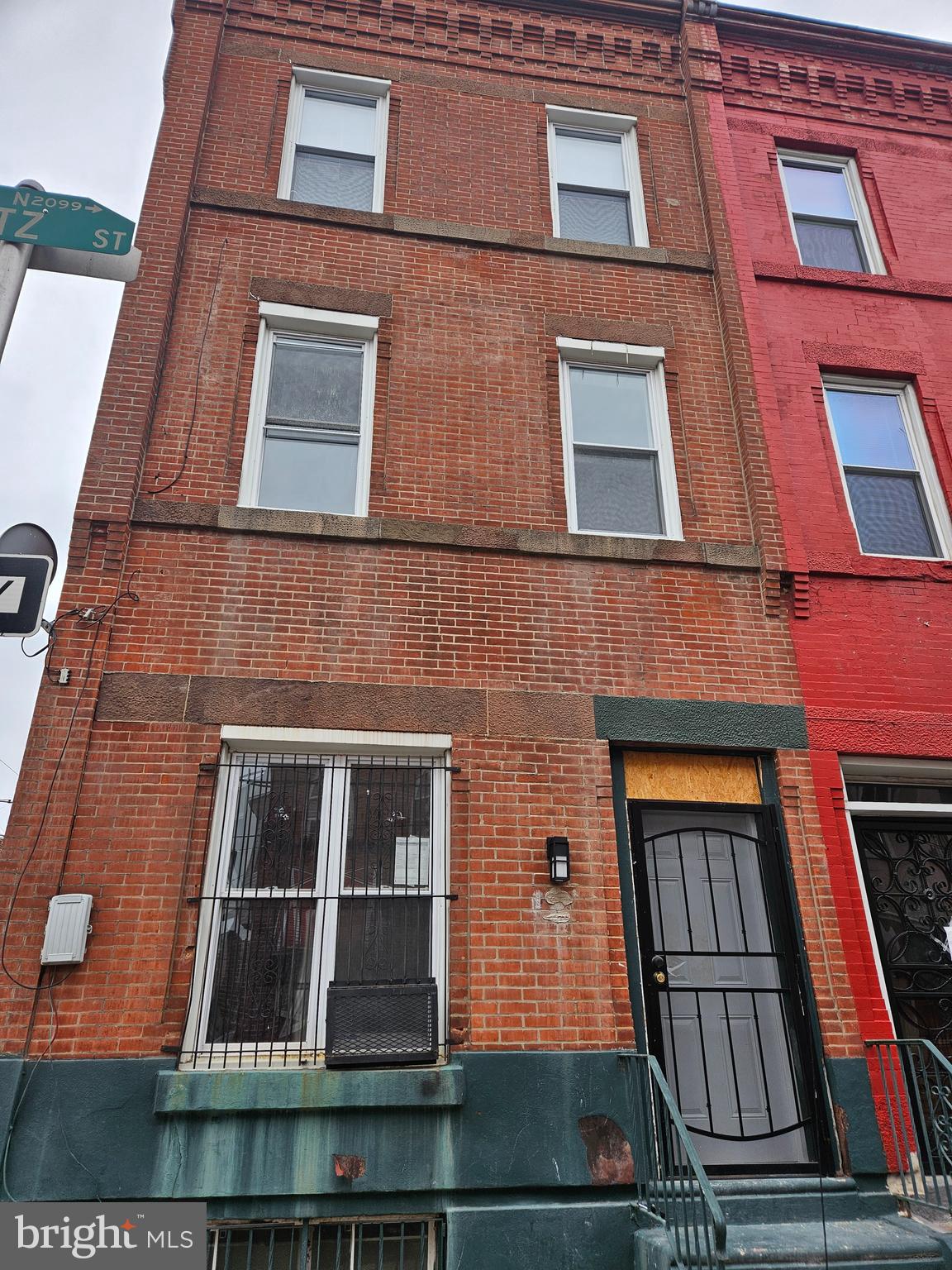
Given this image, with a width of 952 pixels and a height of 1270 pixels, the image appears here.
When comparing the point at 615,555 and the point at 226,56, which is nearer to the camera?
the point at 615,555

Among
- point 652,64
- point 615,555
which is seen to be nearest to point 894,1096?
point 615,555

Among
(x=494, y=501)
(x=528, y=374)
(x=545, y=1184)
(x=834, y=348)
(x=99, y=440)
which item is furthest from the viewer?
(x=834, y=348)

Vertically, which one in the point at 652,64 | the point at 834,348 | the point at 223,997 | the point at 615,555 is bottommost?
the point at 223,997

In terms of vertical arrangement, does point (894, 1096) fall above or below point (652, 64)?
below

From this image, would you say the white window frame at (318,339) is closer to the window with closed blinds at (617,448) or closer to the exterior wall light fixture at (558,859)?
the window with closed blinds at (617,448)

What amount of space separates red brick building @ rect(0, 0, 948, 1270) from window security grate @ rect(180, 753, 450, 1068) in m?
0.02

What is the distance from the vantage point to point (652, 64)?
945 cm

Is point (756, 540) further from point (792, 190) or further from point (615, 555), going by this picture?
point (792, 190)

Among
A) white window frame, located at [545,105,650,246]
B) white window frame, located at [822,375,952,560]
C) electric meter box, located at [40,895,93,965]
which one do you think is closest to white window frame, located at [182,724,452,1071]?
electric meter box, located at [40,895,93,965]

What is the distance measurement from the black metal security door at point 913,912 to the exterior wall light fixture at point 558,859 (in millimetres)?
2386

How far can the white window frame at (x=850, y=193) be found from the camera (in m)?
8.99

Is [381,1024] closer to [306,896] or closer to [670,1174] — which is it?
[306,896]

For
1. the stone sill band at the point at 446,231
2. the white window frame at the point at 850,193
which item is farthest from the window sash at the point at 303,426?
the white window frame at the point at 850,193

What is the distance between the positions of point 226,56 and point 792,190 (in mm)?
5952
